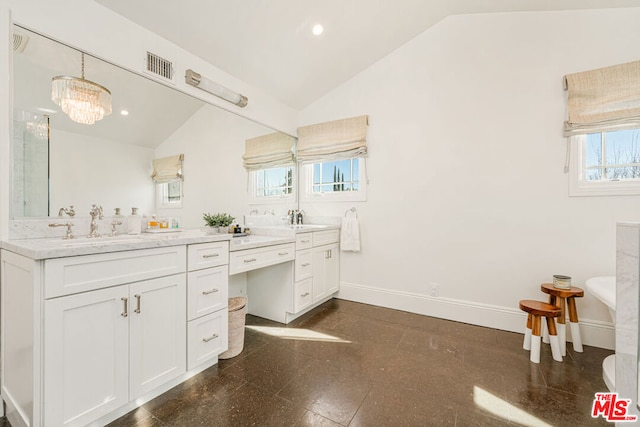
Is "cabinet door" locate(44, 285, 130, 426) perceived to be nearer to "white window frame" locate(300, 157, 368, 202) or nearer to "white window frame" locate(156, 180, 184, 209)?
"white window frame" locate(156, 180, 184, 209)

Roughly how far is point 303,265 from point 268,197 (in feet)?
3.38

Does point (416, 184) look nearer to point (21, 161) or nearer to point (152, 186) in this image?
point (152, 186)

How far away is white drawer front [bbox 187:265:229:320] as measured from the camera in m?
1.67

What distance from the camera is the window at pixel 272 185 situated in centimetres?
309

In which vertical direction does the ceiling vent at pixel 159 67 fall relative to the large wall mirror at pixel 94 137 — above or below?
above

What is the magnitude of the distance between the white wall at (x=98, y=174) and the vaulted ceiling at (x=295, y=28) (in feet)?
3.04

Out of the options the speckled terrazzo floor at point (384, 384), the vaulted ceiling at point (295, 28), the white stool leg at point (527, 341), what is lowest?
the speckled terrazzo floor at point (384, 384)

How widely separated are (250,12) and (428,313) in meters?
3.28

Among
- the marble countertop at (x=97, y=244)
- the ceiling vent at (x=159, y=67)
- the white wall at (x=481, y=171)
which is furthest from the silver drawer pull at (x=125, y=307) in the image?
the white wall at (x=481, y=171)

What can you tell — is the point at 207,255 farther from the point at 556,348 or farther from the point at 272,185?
the point at 556,348

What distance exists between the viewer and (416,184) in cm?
289

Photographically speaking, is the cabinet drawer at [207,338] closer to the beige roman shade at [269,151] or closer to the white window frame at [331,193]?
the beige roman shade at [269,151]

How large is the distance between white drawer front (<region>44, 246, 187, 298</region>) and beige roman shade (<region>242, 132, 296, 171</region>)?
64.1 inches

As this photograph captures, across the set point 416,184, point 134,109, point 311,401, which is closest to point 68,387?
point 311,401
